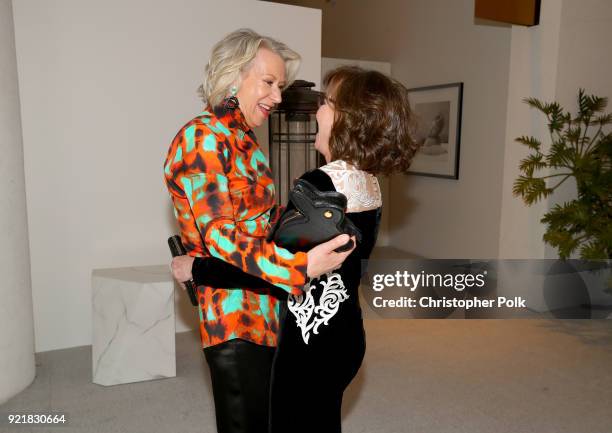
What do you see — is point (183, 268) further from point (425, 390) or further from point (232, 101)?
point (425, 390)

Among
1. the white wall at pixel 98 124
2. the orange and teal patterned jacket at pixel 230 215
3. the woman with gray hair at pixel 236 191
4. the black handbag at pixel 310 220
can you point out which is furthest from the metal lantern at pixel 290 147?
the black handbag at pixel 310 220

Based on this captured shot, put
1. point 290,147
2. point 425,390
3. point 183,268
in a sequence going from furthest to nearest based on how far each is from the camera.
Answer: point 290,147 < point 425,390 < point 183,268

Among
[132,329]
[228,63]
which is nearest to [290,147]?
[132,329]

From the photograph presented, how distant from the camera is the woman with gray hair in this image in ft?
4.45

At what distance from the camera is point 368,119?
4.46 ft

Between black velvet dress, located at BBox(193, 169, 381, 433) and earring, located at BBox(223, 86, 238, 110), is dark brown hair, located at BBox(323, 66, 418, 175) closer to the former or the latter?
black velvet dress, located at BBox(193, 169, 381, 433)

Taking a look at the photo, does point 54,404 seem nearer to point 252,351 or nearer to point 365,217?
point 252,351

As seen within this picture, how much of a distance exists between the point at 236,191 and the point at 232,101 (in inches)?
10.5

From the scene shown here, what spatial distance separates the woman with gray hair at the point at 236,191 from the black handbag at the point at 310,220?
15 cm

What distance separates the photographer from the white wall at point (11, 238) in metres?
2.84

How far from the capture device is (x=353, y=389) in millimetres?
3152

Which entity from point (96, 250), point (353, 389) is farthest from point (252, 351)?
point (96, 250)

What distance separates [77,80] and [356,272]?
2793 millimetres

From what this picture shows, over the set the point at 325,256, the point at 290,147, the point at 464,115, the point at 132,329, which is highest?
the point at 464,115
